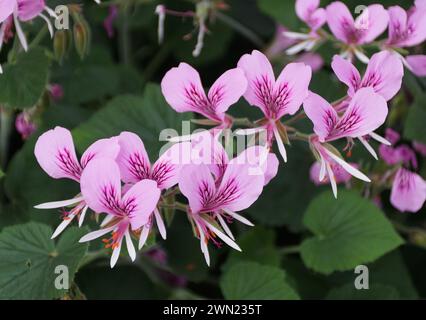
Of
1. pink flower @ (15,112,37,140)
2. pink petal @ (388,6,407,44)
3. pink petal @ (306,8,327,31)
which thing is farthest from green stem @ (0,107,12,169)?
pink petal @ (388,6,407,44)

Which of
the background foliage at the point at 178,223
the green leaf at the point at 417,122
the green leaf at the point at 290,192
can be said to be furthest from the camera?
the green leaf at the point at 290,192

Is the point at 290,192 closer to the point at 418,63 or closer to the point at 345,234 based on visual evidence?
→ the point at 345,234

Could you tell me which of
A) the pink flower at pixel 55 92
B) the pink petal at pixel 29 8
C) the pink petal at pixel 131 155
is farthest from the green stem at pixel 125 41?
the pink petal at pixel 131 155

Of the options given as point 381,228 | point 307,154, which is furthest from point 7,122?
point 381,228

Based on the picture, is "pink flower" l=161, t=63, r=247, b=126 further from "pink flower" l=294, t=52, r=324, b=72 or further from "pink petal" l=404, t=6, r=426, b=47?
"pink flower" l=294, t=52, r=324, b=72

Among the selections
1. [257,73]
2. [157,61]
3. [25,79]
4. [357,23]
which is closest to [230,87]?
[257,73]

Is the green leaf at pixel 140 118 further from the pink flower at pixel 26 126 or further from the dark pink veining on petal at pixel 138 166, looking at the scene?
the dark pink veining on petal at pixel 138 166
